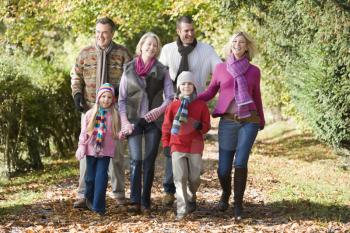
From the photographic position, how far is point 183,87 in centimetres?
756

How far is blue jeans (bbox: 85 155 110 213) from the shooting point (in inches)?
313

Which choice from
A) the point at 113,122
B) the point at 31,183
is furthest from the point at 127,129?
the point at 31,183

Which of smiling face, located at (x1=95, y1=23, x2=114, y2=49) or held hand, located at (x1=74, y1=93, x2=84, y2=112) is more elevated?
smiling face, located at (x1=95, y1=23, x2=114, y2=49)

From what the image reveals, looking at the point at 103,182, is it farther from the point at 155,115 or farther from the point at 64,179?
the point at 64,179

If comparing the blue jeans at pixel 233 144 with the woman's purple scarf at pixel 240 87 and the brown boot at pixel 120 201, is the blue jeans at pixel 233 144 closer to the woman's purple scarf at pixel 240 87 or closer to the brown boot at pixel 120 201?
the woman's purple scarf at pixel 240 87

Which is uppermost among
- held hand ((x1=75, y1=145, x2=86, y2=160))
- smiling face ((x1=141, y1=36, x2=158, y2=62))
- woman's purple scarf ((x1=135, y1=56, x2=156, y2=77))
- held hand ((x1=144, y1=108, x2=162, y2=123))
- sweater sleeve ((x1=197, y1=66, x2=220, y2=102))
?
smiling face ((x1=141, y1=36, x2=158, y2=62))

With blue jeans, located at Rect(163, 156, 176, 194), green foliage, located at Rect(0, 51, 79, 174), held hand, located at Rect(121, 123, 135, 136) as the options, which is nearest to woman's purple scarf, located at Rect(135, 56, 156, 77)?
held hand, located at Rect(121, 123, 135, 136)

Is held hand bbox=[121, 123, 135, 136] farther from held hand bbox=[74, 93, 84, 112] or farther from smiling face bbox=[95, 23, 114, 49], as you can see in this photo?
smiling face bbox=[95, 23, 114, 49]

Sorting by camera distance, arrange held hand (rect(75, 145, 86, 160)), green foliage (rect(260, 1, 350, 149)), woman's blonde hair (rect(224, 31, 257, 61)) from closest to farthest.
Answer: woman's blonde hair (rect(224, 31, 257, 61)) → held hand (rect(75, 145, 86, 160)) → green foliage (rect(260, 1, 350, 149))

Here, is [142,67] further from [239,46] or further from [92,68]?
[239,46]

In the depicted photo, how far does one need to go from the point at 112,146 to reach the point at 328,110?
687 centimetres

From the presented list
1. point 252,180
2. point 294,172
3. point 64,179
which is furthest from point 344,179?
point 64,179

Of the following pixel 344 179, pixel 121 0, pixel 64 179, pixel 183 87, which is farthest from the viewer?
pixel 121 0

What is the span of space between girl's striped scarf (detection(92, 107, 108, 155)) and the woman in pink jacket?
48.7 inches
